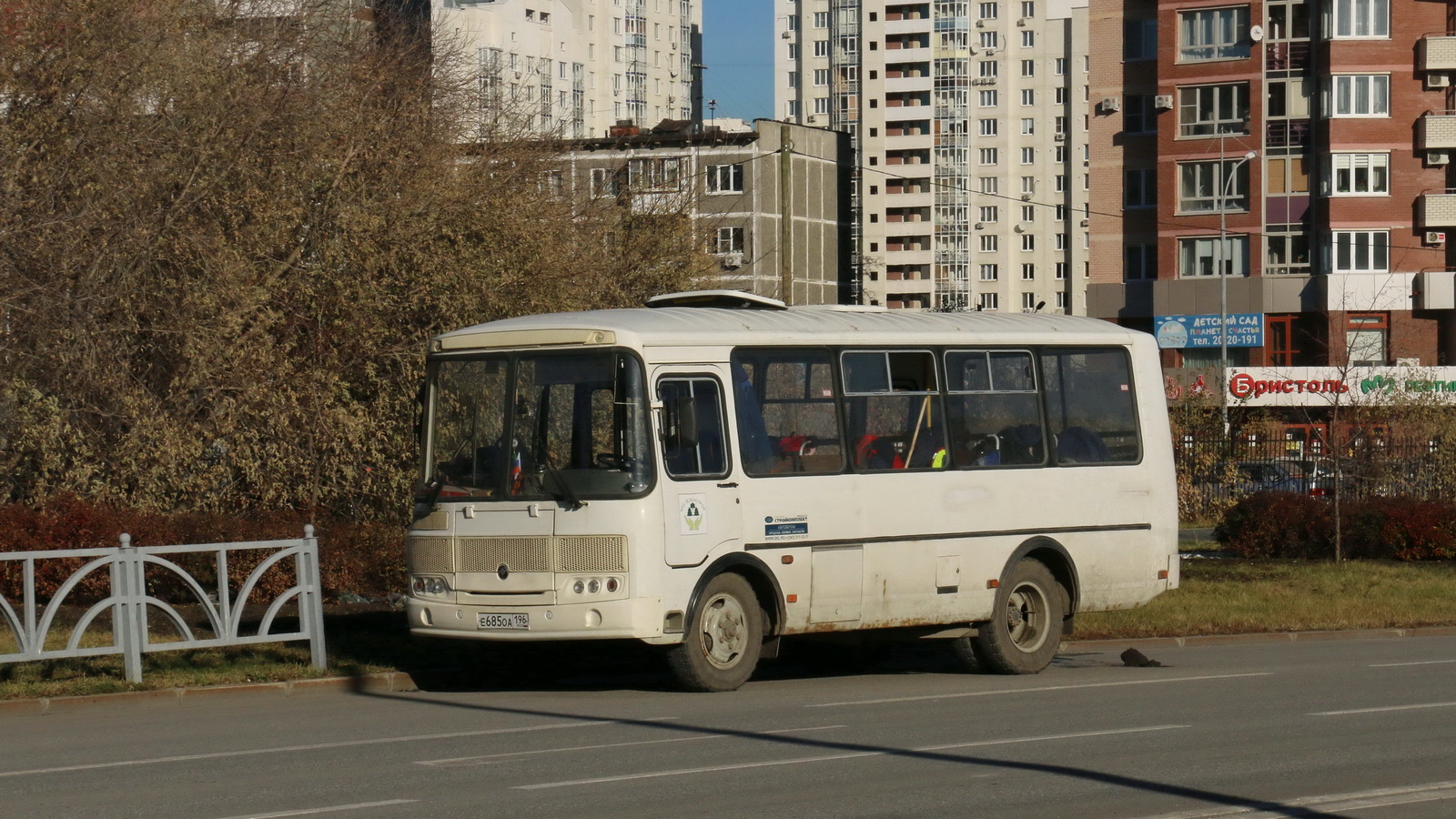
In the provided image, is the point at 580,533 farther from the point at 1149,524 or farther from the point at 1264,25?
the point at 1264,25

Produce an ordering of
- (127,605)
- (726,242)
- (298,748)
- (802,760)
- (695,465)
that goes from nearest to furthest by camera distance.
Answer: (802,760) < (298,748) < (695,465) < (127,605) < (726,242)

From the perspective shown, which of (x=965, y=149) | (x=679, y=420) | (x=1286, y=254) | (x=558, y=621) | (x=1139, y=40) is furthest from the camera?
(x=965, y=149)

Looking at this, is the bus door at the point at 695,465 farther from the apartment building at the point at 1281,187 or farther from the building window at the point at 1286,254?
the building window at the point at 1286,254

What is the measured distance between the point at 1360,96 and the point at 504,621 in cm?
6355

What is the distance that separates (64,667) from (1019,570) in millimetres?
8263

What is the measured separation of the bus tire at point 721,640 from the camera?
1405 centimetres

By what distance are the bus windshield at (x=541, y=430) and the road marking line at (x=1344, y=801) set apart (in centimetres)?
597

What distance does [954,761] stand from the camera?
410 inches

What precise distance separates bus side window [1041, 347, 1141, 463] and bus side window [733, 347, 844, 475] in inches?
101

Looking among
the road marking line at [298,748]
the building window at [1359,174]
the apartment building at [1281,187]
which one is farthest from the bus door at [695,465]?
the building window at [1359,174]

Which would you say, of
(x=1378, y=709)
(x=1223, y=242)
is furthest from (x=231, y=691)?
(x=1223, y=242)

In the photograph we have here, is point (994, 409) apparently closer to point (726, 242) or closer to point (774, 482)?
point (774, 482)

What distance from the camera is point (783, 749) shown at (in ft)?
35.9

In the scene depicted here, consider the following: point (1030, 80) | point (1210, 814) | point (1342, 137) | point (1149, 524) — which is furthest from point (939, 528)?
point (1030, 80)
